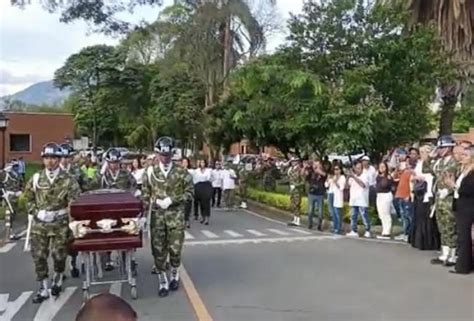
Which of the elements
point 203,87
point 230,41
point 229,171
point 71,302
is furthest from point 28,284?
point 203,87

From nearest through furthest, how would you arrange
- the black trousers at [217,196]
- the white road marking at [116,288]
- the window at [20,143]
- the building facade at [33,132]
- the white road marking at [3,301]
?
the white road marking at [3,301], the white road marking at [116,288], the black trousers at [217,196], the window at [20,143], the building facade at [33,132]

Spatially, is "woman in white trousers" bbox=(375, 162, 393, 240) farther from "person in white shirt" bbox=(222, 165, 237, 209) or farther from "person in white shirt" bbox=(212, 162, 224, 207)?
"person in white shirt" bbox=(222, 165, 237, 209)

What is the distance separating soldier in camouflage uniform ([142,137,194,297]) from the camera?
374 inches

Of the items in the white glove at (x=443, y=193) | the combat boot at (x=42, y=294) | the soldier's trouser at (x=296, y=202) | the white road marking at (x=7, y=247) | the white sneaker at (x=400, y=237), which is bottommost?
the white road marking at (x=7, y=247)

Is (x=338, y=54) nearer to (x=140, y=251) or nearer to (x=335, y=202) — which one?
(x=335, y=202)

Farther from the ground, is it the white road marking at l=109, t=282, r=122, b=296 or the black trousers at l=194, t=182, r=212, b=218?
the black trousers at l=194, t=182, r=212, b=218

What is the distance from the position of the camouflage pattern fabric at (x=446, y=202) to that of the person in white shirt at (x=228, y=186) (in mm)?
14711

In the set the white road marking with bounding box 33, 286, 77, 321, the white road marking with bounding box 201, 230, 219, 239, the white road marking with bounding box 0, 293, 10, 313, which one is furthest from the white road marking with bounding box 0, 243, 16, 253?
the white road marking with bounding box 33, 286, 77, 321

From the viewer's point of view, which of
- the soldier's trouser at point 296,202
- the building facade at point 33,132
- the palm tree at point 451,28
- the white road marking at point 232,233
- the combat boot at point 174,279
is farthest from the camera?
the building facade at point 33,132

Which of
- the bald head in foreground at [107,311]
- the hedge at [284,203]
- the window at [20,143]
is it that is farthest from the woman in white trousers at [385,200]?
the window at [20,143]

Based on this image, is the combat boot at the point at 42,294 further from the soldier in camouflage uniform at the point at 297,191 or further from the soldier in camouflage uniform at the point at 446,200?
the soldier in camouflage uniform at the point at 297,191

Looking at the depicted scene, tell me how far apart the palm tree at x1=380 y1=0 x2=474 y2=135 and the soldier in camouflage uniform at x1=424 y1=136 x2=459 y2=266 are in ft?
43.0

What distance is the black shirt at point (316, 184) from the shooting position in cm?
1806

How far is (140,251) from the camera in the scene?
13.7 m
